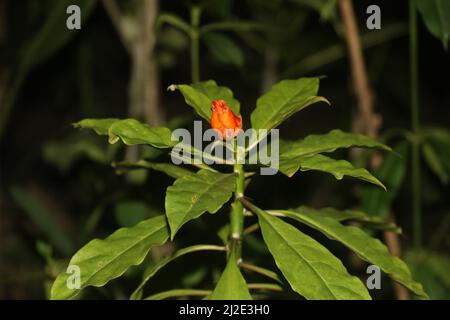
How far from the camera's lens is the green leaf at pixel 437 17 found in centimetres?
123

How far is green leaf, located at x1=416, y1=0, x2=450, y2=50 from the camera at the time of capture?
1232 mm

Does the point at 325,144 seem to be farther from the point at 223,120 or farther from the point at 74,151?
the point at 74,151

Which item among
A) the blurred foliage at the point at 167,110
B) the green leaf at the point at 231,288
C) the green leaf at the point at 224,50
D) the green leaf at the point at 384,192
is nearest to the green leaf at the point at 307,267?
the green leaf at the point at 231,288

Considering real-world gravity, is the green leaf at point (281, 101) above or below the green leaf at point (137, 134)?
above

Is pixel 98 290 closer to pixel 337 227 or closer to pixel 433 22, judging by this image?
pixel 337 227

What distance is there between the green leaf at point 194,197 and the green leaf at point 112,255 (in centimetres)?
9

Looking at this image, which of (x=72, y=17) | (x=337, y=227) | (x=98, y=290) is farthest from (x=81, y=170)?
(x=337, y=227)

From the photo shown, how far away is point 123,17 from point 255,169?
1.01m

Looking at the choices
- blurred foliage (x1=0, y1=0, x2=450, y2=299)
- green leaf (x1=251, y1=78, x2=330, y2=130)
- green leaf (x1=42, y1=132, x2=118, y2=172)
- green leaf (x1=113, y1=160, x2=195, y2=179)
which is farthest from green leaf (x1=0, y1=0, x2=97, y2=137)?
green leaf (x1=251, y1=78, x2=330, y2=130)

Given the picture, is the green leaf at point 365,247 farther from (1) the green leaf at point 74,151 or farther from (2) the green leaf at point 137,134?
(1) the green leaf at point 74,151

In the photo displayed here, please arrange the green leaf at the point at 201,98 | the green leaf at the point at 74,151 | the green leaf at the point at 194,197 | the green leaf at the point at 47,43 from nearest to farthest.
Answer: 1. the green leaf at the point at 194,197
2. the green leaf at the point at 201,98
3. the green leaf at the point at 47,43
4. the green leaf at the point at 74,151

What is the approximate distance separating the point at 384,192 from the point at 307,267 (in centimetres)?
63

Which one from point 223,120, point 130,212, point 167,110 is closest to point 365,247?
point 223,120

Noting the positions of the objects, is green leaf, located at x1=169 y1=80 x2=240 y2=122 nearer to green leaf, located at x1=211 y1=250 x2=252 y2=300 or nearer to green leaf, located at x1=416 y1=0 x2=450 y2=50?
green leaf, located at x1=211 y1=250 x2=252 y2=300
